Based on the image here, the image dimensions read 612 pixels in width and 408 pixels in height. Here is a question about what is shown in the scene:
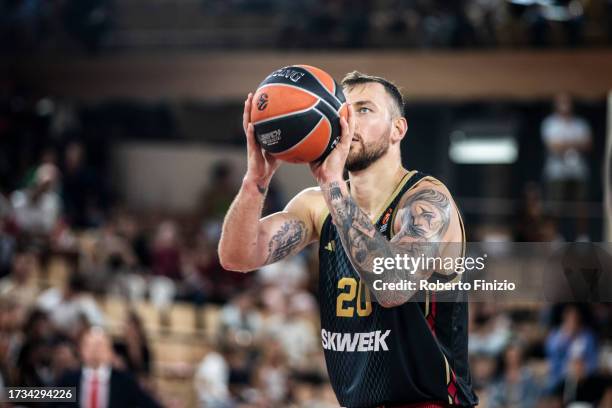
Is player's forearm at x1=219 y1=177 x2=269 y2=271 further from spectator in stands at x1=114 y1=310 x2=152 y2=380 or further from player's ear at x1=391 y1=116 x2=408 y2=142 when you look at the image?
spectator in stands at x1=114 y1=310 x2=152 y2=380

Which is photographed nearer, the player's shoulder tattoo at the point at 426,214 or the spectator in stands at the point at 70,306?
the player's shoulder tattoo at the point at 426,214

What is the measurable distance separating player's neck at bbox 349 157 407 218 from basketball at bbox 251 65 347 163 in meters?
0.36

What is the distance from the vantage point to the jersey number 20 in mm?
4324

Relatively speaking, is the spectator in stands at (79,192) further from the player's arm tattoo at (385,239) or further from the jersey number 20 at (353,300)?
the player's arm tattoo at (385,239)

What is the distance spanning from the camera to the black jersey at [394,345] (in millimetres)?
4211

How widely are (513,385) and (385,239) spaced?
6.82 metres

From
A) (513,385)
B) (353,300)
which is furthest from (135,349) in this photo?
(353,300)

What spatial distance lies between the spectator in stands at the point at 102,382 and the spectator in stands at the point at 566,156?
6719 mm

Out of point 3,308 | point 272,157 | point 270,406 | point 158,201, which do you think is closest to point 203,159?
point 158,201

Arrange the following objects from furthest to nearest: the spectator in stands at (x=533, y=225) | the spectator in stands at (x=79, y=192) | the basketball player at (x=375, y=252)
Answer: the spectator in stands at (x=79, y=192)
the spectator in stands at (x=533, y=225)
the basketball player at (x=375, y=252)

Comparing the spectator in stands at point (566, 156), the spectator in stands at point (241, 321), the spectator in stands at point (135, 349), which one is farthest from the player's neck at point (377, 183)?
the spectator in stands at point (566, 156)

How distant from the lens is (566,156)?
13.9 meters

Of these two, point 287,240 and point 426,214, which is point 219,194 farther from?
point 426,214

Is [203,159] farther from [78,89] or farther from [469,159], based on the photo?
[469,159]
